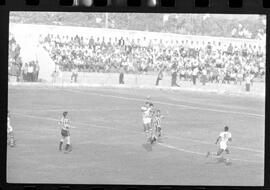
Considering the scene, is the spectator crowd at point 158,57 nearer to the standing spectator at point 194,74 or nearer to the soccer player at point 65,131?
the standing spectator at point 194,74

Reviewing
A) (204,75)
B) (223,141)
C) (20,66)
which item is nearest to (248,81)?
(204,75)

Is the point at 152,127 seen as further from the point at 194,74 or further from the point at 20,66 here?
the point at 20,66

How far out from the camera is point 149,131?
11086 mm

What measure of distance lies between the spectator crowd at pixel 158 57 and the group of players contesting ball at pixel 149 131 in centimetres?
39

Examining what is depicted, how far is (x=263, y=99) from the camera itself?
36.3 ft

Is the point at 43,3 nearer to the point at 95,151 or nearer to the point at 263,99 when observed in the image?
the point at 95,151

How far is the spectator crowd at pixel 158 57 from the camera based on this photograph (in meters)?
11.0

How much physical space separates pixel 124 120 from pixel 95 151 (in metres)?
0.41

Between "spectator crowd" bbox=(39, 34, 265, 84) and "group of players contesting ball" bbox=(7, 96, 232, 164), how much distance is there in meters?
0.39

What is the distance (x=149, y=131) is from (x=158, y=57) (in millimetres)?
721

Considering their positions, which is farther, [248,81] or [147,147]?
[147,147]

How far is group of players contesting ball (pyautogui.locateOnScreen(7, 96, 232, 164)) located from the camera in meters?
11.0

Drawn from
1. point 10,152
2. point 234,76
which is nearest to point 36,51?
point 10,152

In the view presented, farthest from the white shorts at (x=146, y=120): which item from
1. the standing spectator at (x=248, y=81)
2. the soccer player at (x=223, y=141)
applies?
the standing spectator at (x=248, y=81)
